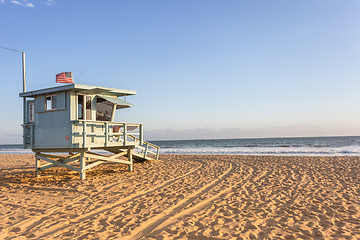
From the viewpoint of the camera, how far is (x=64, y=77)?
11.1 meters

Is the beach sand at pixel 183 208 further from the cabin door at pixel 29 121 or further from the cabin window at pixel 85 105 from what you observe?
the cabin window at pixel 85 105

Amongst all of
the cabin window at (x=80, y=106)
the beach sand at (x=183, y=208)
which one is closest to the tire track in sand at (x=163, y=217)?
the beach sand at (x=183, y=208)

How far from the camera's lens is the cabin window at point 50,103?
10922 mm

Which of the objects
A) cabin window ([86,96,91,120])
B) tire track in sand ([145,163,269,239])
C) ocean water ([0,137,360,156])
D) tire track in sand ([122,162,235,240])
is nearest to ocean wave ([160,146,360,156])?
ocean water ([0,137,360,156])

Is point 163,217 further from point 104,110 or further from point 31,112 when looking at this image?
point 31,112

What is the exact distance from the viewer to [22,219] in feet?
19.3

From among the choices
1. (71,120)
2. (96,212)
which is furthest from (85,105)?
(96,212)

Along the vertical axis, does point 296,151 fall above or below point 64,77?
below

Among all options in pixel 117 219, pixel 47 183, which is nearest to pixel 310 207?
pixel 117 219

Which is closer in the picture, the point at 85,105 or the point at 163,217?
the point at 163,217

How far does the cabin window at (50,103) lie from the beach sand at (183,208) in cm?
318

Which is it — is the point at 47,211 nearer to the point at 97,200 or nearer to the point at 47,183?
the point at 97,200

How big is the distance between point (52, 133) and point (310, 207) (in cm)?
994

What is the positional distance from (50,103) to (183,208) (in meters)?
7.93
